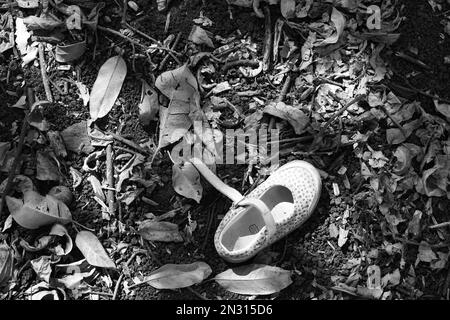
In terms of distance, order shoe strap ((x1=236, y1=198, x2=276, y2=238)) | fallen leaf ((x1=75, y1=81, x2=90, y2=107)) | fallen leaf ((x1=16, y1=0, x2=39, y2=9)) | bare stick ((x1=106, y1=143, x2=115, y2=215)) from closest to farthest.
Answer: shoe strap ((x1=236, y1=198, x2=276, y2=238)), bare stick ((x1=106, y1=143, x2=115, y2=215)), fallen leaf ((x1=75, y1=81, x2=90, y2=107)), fallen leaf ((x1=16, y1=0, x2=39, y2=9))

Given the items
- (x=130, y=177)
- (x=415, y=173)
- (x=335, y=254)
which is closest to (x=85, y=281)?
(x=130, y=177)

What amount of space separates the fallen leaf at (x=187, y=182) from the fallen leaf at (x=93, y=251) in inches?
12.9

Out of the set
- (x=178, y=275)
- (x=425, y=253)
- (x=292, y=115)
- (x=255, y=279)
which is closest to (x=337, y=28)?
(x=292, y=115)

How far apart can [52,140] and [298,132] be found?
0.89 meters

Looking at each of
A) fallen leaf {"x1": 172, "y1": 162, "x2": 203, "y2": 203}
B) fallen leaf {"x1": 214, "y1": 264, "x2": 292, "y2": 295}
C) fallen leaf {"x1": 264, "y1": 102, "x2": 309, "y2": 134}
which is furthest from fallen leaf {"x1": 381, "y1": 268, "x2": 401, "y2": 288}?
fallen leaf {"x1": 172, "y1": 162, "x2": 203, "y2": 203}

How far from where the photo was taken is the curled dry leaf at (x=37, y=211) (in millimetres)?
2277

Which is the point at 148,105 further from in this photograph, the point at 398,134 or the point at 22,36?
the point at 398,134

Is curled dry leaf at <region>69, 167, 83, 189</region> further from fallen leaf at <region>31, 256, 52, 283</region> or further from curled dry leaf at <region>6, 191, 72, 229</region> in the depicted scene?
fallen leaf at <region>31, 256, 52, 283</region>

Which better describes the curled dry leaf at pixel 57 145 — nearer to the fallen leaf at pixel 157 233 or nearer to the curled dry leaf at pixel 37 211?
the curled dry leaf at pixel 37 211

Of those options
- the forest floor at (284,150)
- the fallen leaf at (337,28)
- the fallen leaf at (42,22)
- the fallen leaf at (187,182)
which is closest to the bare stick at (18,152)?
the forest floor at (284,150)

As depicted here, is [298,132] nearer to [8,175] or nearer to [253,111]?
[253,111]

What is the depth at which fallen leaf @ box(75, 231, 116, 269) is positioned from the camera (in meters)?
2.25

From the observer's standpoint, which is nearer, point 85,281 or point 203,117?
point 85,281
